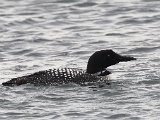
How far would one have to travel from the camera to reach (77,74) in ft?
36.8

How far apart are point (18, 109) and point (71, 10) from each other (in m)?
7.56

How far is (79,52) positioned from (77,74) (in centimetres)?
232

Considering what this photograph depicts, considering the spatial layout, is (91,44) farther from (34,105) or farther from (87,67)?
(34,105)

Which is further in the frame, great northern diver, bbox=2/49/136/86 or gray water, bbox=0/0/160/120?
great northern diver, bbox=2/49/136/86

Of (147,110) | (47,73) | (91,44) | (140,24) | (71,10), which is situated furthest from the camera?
(71,10)

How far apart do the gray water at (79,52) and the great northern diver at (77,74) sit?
144mm

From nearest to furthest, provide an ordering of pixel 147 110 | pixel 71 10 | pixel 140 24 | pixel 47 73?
pixel 147 110
pixel 47 73
pixel 140 24
pixel 71 10

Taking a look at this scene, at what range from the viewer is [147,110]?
943cm

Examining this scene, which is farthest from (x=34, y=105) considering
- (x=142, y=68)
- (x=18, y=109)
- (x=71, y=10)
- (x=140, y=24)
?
(x=71, y=10)

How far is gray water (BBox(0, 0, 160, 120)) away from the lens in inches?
379

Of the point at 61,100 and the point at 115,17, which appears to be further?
the point at 115,17

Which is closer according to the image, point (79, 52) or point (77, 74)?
point (77, 74)

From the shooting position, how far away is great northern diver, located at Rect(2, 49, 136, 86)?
11016 mm

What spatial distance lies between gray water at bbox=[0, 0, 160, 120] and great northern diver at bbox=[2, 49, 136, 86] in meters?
0.14
